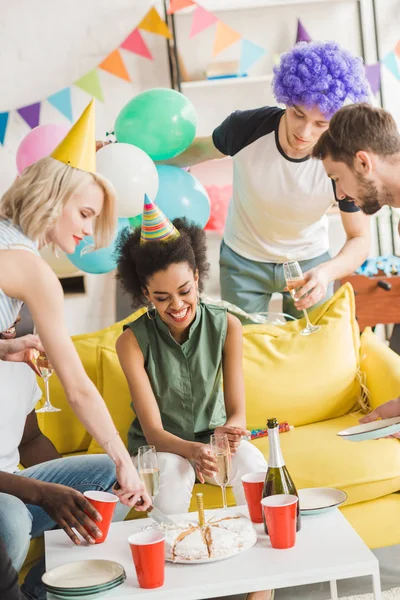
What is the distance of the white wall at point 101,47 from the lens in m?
4.33

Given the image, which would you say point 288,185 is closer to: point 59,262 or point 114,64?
point 59,262

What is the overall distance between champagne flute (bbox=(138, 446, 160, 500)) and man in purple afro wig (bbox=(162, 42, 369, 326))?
95cm

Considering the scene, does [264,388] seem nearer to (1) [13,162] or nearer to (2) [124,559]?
(2) [124,559]

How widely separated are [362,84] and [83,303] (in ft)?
7.69

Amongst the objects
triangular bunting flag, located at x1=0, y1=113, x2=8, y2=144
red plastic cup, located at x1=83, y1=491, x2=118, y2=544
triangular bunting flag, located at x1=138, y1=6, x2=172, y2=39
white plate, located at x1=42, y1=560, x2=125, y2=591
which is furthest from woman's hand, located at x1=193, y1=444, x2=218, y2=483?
triangular bunting flag, located at x1=138, y1=6, x2=172, y2=39

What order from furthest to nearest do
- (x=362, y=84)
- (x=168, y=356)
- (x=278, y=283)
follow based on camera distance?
1. (x=278, y=283)
2. (x=362, y=84)
3. (x=168, y=356)

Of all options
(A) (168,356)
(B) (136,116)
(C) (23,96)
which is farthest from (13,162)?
(A) (168,356)

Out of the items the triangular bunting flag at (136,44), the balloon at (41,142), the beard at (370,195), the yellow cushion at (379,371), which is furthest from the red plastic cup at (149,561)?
the triangular bunting flag at (136,44)

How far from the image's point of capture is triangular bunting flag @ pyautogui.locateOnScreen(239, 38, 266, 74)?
4.34 metres

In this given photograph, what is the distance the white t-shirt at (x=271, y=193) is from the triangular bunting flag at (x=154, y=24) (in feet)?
Result: 5.78

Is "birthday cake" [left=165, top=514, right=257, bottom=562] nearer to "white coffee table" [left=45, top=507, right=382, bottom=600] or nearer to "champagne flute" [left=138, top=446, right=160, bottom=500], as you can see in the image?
"white coffee table" [left=45, top=507, right=382, bottom=600]

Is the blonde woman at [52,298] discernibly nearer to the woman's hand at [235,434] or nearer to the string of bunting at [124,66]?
the woman's hand at [235,434]

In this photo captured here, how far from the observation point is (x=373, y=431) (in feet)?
5.22

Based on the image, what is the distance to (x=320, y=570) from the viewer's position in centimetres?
144
